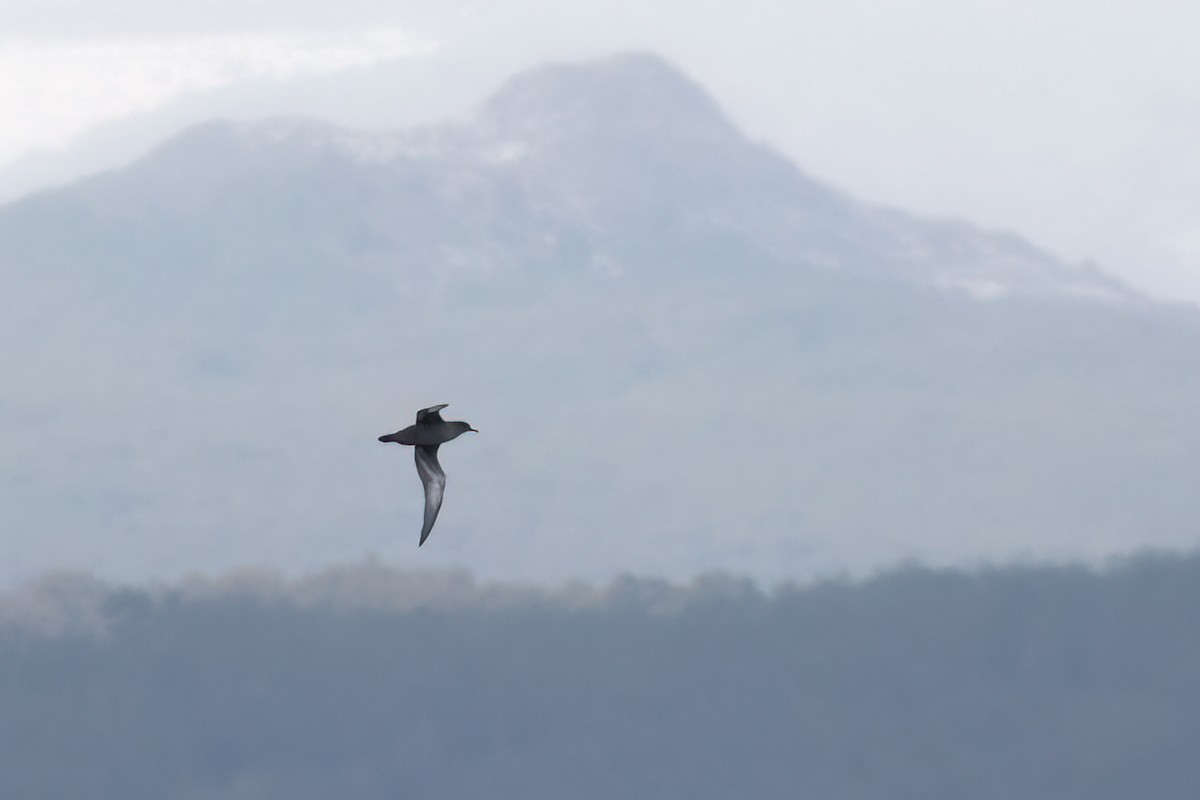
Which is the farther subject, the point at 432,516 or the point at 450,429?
the point at 450,429

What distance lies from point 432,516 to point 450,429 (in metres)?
3.60

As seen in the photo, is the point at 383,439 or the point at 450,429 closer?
the point at 383,439

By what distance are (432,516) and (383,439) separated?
183 centimetres

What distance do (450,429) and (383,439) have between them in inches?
145

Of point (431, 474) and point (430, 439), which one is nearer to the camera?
point (431, 474)

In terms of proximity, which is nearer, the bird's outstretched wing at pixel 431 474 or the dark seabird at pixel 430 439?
the bird's outstretched wing at pixel 431 474

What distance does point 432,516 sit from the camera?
39781 mm

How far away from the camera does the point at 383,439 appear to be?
39438 millimetres

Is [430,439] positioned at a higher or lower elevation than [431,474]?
higher

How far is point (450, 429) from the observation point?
141 feet

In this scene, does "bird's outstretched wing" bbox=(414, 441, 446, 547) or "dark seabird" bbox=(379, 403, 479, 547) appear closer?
"bird's outstretched wing" bbox=(414, 441, 446, 547)
